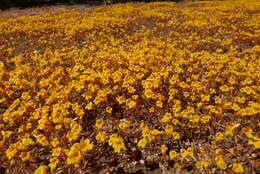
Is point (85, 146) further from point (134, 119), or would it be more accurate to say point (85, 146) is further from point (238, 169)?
point (238, 169)

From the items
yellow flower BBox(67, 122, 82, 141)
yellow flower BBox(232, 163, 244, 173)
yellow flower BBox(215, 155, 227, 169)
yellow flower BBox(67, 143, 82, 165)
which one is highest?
yellow flower BBox(67, 122, 82, 141)

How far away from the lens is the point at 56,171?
362 centimetres

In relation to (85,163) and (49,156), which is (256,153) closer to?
(85,163)

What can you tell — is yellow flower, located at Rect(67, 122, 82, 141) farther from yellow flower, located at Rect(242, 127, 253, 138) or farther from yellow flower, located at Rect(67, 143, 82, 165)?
yellow flower, located at Rect(242, 127, 253, 138)

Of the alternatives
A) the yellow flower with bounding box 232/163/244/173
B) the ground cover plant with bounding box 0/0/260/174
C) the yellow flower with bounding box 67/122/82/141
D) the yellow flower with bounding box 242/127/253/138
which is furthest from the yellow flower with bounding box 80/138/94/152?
the yellow flower with bounding box 242/127/253/138

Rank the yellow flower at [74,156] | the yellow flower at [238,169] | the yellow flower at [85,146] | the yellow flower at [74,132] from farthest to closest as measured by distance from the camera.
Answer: the yellow flower at [74,132]
the yellow flower at [85,146]
the yellow flower at [74,156]
the yellow flower at [238,169]

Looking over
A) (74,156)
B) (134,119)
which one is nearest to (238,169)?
(134,119)

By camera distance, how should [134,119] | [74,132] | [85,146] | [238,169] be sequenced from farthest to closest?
[134,119]
[74,132]
[85,146]
[238,169]

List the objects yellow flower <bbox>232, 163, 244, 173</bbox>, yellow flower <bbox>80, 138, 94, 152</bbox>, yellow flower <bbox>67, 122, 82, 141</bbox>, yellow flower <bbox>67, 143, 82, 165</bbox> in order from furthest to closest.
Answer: yellow flower <bbox>67, 122, 82, 141</bbox> < yellow flower <bbox>80, 138, 94, 152</bbox> < yellow flower <bbox>67, 143, 82, 165</bbox> < yellow flower <bbox>232, 163, 244, 173</bbox>

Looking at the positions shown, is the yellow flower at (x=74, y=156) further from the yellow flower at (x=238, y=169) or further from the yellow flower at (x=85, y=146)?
the yellow flower at (x=238, y=169)

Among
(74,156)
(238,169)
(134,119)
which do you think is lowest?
(134,119)

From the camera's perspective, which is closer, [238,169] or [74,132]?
[238,169]

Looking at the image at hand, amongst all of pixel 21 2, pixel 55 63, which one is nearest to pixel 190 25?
pixel 55 63

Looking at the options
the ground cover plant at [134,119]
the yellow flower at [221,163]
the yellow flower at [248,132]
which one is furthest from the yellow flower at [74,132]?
the yellow flower at [248,132]
